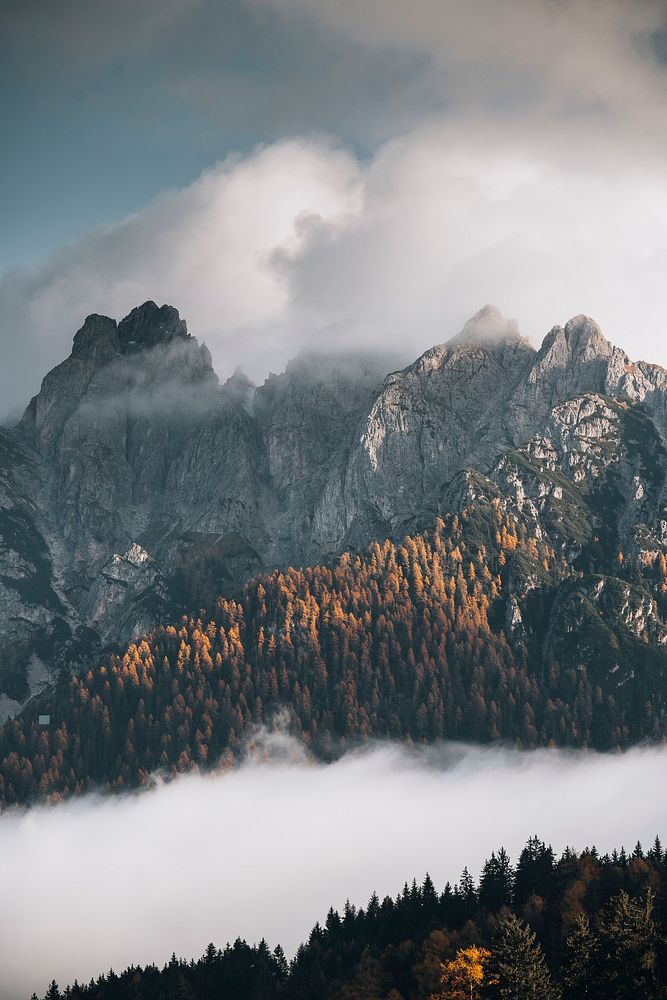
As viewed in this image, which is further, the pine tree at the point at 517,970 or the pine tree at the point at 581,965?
the pine tree at the point at 581,965

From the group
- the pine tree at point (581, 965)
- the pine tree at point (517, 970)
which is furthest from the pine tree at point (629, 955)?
the pine tree at point (517, 970)

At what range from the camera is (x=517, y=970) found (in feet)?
592

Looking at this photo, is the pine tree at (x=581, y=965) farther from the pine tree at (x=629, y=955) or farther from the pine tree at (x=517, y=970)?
the pine tree at (x=517, y=970)

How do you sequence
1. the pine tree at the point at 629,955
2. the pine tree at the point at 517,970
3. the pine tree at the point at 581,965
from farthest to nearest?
the pine tree at the point at 581,965
the pine tree at the point at 629,955
the pine tree at the point at 517,970

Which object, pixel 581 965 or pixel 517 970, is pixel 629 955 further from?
pixel 517 970

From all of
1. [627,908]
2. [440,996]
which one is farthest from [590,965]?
[440,996]

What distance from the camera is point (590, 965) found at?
623 ft

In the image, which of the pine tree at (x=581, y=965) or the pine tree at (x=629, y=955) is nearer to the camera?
the pine tree at (x=629, y=955)

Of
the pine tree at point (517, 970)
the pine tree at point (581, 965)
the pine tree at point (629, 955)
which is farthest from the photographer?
the pine tree at point (581, 965)

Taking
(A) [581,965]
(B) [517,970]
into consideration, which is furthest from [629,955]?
(B) [517,970]

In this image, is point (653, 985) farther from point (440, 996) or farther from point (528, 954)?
point (440, 996)

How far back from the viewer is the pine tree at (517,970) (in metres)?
179

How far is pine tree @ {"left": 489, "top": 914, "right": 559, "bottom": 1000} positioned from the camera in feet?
587

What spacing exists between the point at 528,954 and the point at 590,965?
12.6 m
